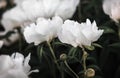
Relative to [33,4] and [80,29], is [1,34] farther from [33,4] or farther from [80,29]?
[80,29]

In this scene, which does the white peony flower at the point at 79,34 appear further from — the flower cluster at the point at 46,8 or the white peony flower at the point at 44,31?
the flower cluster at the point at 46,8

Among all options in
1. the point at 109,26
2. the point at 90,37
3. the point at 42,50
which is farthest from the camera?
the point at 109,26

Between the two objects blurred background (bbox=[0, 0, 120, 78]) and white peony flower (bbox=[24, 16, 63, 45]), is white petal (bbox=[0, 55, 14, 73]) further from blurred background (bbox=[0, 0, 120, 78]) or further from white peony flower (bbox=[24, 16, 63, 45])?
blurred background (bbox=[0, 0, 120, 78])

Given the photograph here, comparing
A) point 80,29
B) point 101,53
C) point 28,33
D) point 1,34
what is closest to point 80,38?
point 80,29

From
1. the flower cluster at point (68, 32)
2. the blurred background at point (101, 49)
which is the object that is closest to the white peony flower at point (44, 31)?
the flower cluster at point (68, 32)

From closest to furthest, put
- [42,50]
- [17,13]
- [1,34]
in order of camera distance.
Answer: [42,50] < [17,13] < [1,34]

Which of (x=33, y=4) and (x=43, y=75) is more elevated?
(x=33, y=4)

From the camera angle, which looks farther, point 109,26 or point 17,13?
point 17,13

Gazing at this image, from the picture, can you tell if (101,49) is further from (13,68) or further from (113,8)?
(13,68)
